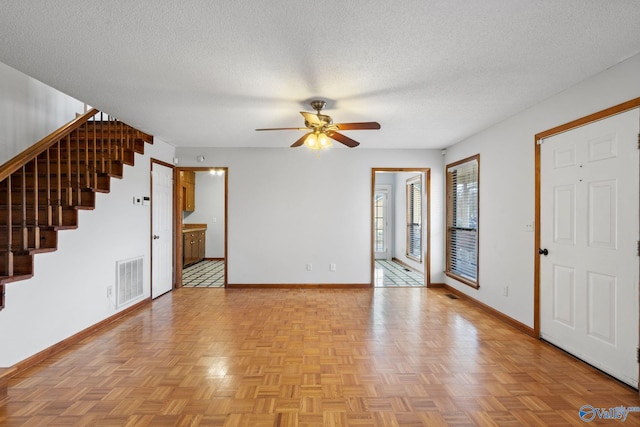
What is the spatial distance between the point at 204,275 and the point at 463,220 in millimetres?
5006

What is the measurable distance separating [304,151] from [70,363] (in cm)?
395

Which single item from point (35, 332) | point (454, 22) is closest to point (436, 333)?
point (454, 22)

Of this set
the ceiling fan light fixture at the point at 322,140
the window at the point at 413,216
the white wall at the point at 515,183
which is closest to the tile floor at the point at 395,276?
the window at the point at 413,216

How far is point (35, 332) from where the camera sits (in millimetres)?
2607

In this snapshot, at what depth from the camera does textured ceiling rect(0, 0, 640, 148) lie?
1.72m

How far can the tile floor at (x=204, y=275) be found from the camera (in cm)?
545

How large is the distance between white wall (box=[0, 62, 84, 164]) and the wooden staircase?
21cm

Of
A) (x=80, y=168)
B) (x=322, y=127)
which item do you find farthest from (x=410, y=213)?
(x=80, y=168)

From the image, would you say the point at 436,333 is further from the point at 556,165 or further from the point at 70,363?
the point at 70,363

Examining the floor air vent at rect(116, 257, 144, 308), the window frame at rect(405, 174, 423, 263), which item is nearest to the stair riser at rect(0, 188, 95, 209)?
the floor air vent at rect(116, 257, 144, 308)

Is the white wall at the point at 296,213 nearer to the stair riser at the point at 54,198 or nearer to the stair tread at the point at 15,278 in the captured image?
the stair riser at the point at 54,198

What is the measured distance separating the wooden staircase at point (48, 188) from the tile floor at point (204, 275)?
97.5 inches

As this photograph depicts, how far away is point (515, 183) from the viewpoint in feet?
11.4

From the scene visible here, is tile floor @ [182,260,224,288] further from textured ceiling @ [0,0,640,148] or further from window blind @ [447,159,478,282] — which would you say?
window blind @ [447,159,478,282]
